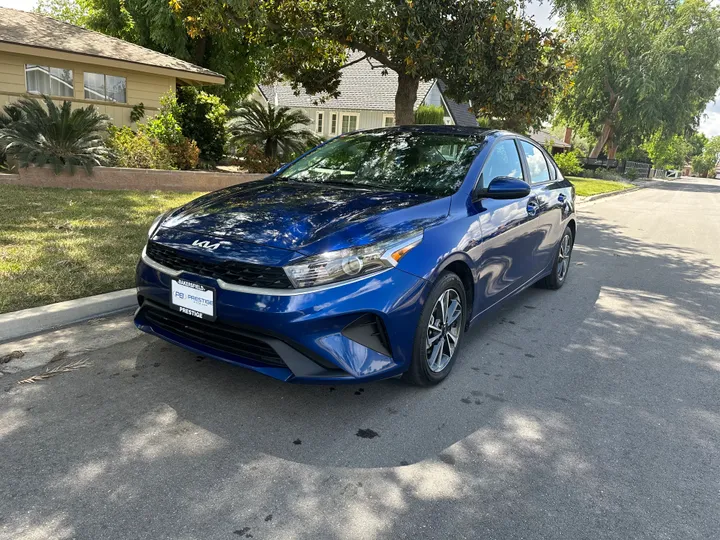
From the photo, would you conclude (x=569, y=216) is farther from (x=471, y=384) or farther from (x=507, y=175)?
(x=471, y=384)

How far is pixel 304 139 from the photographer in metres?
15.6

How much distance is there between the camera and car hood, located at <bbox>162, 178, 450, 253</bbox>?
301 centimetres

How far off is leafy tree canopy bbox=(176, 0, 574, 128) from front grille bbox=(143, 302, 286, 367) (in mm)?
6201

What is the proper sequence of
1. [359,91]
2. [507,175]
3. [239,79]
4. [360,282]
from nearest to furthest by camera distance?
[360,282], [507,175], [239,79], [359,91]

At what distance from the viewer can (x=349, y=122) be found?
32.7 metres

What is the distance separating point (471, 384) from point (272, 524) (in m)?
1.82

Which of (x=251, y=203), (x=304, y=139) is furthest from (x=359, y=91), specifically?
(x=251, y=203)

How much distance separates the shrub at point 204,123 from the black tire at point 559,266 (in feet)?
Answer: 35.9

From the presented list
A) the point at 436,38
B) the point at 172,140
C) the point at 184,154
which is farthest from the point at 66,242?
the point at 172,140

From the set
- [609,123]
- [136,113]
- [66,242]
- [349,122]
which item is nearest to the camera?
[66,242]

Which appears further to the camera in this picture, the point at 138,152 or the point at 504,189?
the point at 138,152

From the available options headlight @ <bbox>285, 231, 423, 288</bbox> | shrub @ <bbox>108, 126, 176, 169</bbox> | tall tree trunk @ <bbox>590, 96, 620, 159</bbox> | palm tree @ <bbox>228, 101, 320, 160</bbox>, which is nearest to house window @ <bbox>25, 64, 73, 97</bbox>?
shrub @ <bbox>108, 126, 176, 169</bbox>

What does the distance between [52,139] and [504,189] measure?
9450 millimetres

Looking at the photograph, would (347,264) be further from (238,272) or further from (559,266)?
(559,266)
